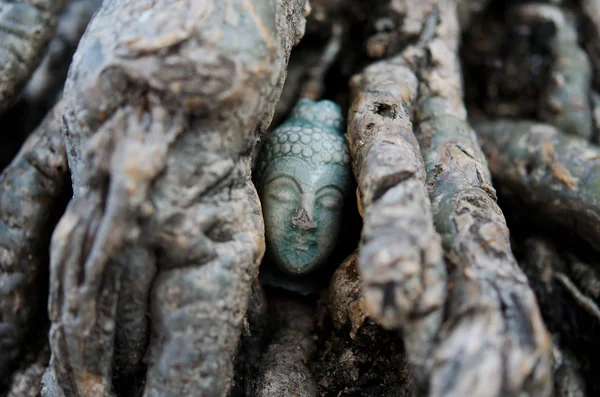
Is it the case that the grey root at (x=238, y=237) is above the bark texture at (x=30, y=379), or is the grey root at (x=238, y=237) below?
above

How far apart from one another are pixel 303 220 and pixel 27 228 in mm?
988

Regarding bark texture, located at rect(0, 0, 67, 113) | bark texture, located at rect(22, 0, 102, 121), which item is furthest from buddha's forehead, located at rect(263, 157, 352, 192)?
bark texture, located at rect(22, 0, 102, 121)

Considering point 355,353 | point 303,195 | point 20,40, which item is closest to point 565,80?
point 303,195

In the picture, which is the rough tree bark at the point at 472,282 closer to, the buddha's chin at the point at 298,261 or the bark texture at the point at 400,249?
the bark texture at the point at 400,249

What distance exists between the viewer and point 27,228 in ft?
6.34

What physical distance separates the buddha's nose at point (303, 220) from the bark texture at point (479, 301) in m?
0.37

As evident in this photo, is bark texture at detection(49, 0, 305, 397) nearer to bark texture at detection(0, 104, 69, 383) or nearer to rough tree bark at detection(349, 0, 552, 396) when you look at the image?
rough tree bark at detection(349, 0, 552, 396)

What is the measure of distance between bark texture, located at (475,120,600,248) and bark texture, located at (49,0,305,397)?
125 centimetres

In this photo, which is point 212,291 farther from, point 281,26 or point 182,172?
point 281,26

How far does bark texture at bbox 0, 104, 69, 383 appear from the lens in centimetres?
187

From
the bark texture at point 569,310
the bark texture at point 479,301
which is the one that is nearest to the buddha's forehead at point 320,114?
the bark texture at point 479,301

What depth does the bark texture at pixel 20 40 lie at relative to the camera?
2.11 meters

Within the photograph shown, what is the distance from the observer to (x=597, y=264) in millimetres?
2221

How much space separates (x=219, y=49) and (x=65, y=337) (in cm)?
81
